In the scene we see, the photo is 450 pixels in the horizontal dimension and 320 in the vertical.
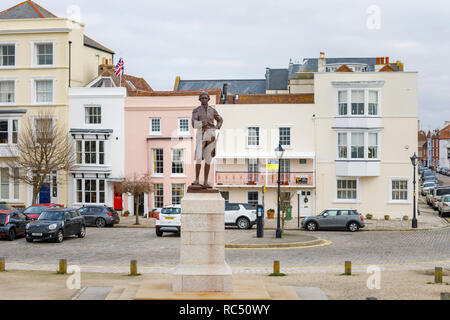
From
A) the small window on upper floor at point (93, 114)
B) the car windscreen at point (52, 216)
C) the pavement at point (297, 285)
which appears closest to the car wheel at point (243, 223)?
the car windscreen at point (52, 216)

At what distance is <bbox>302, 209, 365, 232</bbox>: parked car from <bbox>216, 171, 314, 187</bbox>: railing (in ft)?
23.3

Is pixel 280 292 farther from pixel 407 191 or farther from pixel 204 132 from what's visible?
pixel 407 191

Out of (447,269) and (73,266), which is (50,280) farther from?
(447,269)

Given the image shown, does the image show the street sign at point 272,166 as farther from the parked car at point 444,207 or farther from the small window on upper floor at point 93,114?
the small window on upper floor at point 93,114

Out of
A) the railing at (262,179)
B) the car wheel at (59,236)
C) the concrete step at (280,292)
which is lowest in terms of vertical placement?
the car wheel at (59,236)

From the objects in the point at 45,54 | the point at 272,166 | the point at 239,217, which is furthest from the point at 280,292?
the point at 45,54

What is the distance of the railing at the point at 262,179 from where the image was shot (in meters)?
42.3

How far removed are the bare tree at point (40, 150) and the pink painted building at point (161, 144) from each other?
176 inches

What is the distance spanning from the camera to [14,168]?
42594 mm

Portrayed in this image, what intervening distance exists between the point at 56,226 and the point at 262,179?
58.2ft

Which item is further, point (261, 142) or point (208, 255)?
point (261, 142)

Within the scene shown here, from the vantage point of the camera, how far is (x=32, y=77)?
147ft
